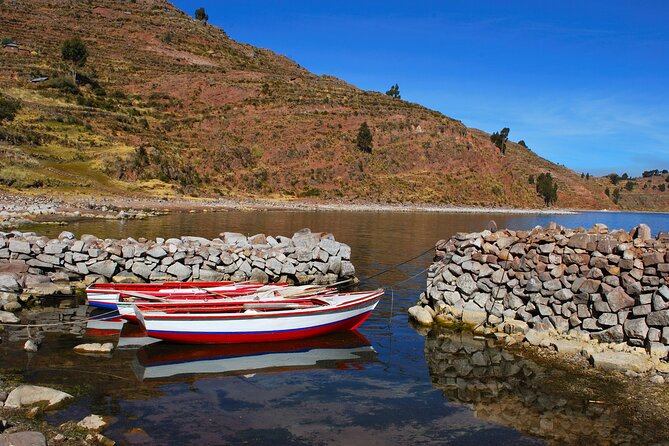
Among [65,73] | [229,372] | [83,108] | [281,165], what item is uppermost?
[65,73]

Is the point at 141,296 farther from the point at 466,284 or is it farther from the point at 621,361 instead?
the point at 621,361

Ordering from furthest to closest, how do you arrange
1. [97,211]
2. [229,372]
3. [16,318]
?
[97,211] < [16,318] < [229,372]

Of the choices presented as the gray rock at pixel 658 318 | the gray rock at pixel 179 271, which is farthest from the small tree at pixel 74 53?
the gray rock at pixel 658 318

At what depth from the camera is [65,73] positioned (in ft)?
325

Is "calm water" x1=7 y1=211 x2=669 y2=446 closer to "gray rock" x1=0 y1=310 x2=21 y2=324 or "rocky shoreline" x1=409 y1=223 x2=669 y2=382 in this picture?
"rocky shoreline" x1=409 y1=223 x2=669 y2=382

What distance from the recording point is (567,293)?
14.6m

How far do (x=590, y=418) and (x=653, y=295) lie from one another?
4431 millimetres

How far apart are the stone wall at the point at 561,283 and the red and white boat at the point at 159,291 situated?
5570 mm

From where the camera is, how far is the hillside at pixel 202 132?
70250 millimetres

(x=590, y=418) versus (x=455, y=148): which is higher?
(x=455, y=148)

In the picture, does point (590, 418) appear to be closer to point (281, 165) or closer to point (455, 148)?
point (281, 165)

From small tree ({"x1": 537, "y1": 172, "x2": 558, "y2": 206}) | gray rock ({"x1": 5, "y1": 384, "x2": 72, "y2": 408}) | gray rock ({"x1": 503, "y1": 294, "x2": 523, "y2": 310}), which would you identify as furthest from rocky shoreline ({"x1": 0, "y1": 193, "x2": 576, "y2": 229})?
small tree ({"x1": 537, "y1": 172, "x2": 558, "y2": 206})

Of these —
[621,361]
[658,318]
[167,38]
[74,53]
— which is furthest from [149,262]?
[167,38]

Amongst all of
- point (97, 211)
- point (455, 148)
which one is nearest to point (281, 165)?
point (455, 148)
